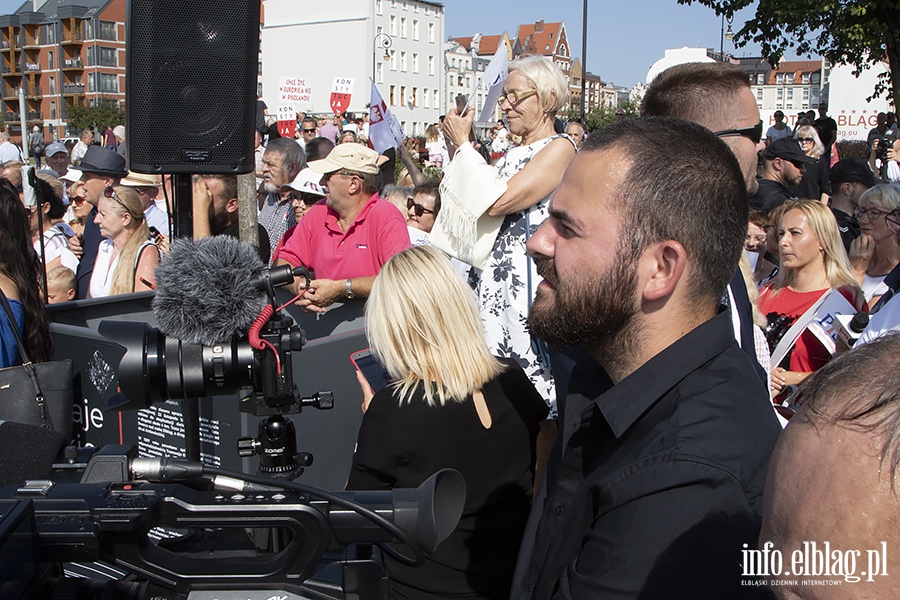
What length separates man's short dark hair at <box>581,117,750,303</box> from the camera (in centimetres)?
156

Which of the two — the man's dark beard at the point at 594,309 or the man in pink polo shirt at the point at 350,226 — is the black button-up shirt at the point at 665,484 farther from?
the man in pink polo shirt at the point at 350,226

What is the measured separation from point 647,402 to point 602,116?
48.5 m

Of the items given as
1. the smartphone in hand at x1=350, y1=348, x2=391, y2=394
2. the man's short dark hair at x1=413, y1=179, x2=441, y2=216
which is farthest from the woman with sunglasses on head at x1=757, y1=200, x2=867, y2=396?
the man's short dark hair at x1=413, y1=179, x2=441, y2=216

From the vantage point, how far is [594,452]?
1.58 m

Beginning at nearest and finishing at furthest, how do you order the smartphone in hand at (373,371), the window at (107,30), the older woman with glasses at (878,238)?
the smartphone in hand at (373,371) < the older woman with glasses at (878,238) < the window at (107,30)

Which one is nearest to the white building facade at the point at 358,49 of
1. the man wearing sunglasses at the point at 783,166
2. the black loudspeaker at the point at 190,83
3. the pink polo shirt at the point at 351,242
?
the man wearing sunglasses at the point at 783,166

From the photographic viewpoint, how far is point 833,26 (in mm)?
16516

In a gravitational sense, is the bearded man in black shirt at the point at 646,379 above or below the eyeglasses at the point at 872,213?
below

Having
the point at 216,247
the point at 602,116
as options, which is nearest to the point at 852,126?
the point at 602,116

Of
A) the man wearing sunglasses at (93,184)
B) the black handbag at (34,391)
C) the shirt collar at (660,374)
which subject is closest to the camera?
the shirt collar at (660,374)

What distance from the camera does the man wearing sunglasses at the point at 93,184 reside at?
19.9ft

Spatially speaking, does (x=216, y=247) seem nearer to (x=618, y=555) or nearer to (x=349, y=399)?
(x=618, y=555)

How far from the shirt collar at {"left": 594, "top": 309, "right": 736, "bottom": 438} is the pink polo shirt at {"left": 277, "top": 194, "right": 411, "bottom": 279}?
3515 millimetres

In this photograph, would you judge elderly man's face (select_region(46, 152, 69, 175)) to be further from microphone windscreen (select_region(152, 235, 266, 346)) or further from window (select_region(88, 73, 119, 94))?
window (select_region(88, 73, 119, 94))
